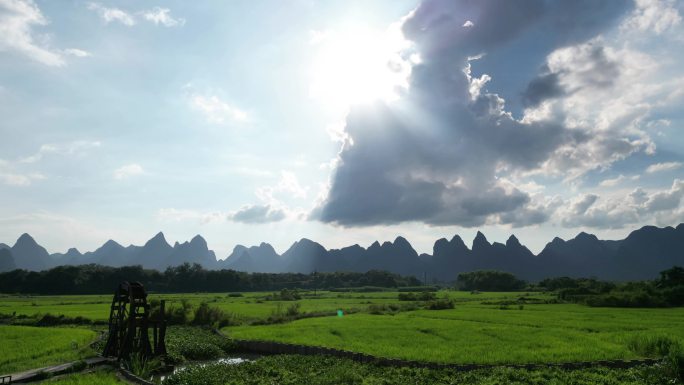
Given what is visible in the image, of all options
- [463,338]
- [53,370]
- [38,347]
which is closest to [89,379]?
[53,370]

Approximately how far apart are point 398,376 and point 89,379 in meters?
12.2

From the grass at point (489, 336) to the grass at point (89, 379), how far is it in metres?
11.6

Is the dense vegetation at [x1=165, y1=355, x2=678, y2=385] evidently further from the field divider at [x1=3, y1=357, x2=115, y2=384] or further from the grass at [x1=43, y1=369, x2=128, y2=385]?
the field divider at [x1=3, y1=357, x2=115, y2=384]

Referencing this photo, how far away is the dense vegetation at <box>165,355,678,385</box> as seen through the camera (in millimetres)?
17109

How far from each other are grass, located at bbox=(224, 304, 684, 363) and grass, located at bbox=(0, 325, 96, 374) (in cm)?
1043

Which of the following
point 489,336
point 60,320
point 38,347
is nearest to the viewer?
point 38,347

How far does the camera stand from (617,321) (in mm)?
35156

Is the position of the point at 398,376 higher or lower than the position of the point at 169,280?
lower

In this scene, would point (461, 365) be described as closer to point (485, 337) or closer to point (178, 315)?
point (485, 337)

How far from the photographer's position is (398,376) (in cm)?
1830

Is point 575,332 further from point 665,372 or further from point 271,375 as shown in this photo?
point 271,375

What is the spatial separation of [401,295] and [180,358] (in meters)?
55.7

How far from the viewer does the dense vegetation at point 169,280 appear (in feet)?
320

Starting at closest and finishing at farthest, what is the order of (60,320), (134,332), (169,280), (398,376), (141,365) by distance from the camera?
(398,376) < (141,365) < (134,332) < (60,320) < (169,280)
